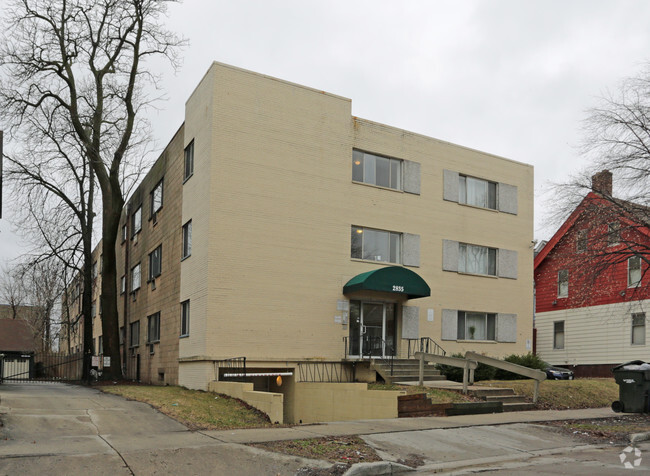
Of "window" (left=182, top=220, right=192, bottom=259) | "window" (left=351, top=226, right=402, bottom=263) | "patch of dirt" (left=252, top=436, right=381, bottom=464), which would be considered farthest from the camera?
"window" (left=351, top=226, right=402, bottom=263)

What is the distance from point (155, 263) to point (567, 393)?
58.8 ft

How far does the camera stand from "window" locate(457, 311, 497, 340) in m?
26.6

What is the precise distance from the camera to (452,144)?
88.8 feet

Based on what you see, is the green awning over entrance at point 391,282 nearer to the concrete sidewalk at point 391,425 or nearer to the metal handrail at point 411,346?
the metal handrail at point 411,346

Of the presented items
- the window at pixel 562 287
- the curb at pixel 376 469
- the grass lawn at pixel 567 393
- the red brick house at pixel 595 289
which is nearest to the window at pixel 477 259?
the red brick house at pixel 595 289

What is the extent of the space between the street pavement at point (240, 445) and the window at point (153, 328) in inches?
499

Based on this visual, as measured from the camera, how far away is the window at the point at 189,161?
24.2 metres

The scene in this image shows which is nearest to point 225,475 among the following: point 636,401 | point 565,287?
point 636,401

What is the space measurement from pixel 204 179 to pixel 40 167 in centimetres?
1455

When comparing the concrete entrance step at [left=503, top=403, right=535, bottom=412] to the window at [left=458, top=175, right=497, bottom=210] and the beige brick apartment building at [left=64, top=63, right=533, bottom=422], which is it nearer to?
the beige brick apartment building at [left=64, top=63, right=533, bottom=422]

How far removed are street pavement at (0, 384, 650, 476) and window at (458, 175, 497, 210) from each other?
13.2 metres

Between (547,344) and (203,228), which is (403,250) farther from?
(547,344)

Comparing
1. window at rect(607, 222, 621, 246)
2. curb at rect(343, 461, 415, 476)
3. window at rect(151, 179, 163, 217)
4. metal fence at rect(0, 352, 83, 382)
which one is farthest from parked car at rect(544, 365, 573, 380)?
metal fence at rect(0, 352, 83, 382)

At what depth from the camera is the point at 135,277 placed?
34438 millimetres
